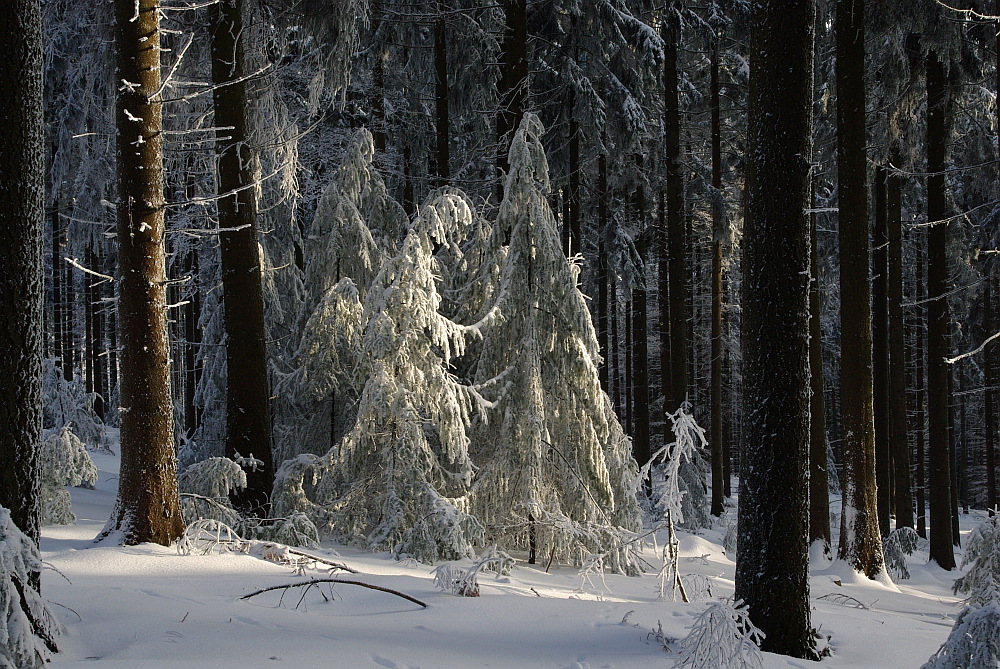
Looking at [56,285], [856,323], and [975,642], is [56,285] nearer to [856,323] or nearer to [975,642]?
[856,323]

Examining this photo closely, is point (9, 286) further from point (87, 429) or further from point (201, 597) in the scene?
point (87, 429)

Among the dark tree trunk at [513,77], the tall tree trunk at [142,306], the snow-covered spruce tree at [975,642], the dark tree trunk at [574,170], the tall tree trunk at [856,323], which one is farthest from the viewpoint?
the dark tree trunk at [574,170]

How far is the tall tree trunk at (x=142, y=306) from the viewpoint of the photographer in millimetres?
6336

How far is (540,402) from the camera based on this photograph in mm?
8797

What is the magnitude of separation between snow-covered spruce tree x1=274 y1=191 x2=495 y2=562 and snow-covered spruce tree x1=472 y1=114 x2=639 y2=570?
1.57ft

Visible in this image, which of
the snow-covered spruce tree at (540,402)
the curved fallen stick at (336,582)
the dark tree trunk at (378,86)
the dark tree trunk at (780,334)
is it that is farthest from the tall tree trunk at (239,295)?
the dark tree trunk at (780,334)

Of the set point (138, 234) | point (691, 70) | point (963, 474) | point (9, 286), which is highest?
point (691, 70)

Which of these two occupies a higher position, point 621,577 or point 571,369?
point 571,369

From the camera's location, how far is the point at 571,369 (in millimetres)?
9211

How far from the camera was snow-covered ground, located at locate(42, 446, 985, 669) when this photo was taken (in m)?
3.94

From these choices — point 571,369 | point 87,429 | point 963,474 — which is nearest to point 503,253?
point 571,369

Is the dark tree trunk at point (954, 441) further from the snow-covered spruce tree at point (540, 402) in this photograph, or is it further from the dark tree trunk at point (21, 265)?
the dark tree trunk at point (21, 265)

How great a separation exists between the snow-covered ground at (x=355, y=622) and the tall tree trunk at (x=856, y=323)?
367cm

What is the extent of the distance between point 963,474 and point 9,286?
3852cm
